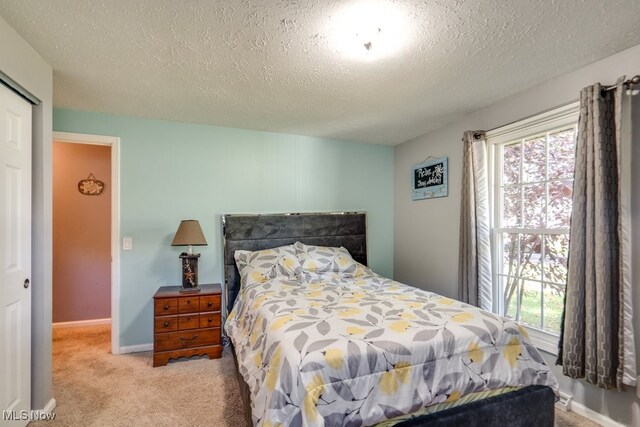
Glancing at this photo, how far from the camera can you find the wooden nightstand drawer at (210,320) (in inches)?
112

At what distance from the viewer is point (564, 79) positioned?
2158 millimetres

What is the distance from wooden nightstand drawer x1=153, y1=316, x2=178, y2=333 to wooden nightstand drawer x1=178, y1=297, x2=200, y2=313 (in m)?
0.09

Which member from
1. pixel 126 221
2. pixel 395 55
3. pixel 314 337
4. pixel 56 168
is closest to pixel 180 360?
pixel 126 221

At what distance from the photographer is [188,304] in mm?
2809

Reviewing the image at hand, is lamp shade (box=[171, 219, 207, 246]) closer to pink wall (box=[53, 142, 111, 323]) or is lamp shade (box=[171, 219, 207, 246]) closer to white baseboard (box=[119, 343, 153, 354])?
white baseboard (box=[119, 343, 153, 354])

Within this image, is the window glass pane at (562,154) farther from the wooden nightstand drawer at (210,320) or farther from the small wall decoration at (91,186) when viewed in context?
the small wall decoration at (91,186)

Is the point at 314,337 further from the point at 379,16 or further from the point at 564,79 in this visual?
the point at 564,79

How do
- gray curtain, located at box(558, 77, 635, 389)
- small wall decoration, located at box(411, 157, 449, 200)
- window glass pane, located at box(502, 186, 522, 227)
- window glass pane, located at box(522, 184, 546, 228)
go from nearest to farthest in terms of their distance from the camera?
gray curtain, located at box(558, 77, 635, 389)
window glass pane, located at box(522, 184, 546, 228)
window glass pane, located at box(502, 186, 522, 227)
small wall decoration, located at box(411, 157, 449, 200)

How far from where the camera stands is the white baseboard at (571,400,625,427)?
6.19 ft

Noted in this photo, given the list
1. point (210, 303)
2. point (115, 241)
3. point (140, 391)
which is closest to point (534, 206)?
point (210, 303)

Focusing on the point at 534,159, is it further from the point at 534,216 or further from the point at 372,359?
the point at 372,359

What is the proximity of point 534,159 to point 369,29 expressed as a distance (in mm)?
1731

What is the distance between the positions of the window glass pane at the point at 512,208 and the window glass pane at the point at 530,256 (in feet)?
0.49

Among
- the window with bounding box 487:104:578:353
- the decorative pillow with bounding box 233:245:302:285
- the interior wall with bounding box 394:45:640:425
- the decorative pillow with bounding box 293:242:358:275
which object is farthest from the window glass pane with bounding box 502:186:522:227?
the decorative pillow with bounding box 233:245:302:285
